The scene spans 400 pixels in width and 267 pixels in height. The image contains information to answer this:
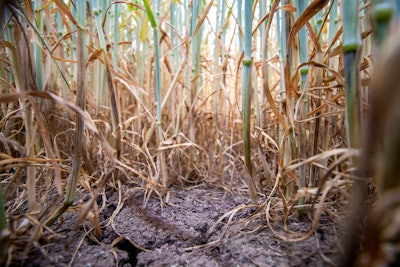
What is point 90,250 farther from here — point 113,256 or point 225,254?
point 225,254

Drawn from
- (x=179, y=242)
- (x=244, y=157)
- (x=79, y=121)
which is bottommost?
(x=179, y=242)

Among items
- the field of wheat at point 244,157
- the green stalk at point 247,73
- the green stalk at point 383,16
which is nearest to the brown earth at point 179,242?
the field of wheat at point 244,157

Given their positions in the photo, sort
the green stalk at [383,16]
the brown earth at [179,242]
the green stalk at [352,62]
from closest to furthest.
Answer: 1. the green stalk at [383,16]
2. the green stalk at [352,62]
3. the brown earth at [179,242]

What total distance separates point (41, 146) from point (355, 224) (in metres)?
0.81

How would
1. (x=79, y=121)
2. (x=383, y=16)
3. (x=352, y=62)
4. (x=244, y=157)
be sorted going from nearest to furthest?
(x=383, y=16)
(x=352, y=62)
(x=79, y=121)
(x=244, y=157)

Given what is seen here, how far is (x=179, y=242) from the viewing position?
0.58m

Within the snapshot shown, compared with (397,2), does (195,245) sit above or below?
below

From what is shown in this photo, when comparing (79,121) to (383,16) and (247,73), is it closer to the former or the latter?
(247,73)

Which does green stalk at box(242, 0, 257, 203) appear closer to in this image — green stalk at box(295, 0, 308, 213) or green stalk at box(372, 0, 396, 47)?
green stalk at box(295, 0, 308, 213)

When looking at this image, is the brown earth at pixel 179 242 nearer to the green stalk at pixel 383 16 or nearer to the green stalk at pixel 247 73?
the green stalk at pixel 247 73

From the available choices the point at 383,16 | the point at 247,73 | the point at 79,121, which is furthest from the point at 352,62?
the point at 79,121

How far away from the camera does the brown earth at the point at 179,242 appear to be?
457 millimetres

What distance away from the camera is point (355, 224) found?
0.27 m

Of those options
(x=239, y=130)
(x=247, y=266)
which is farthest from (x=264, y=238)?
(x=239, y=130)
